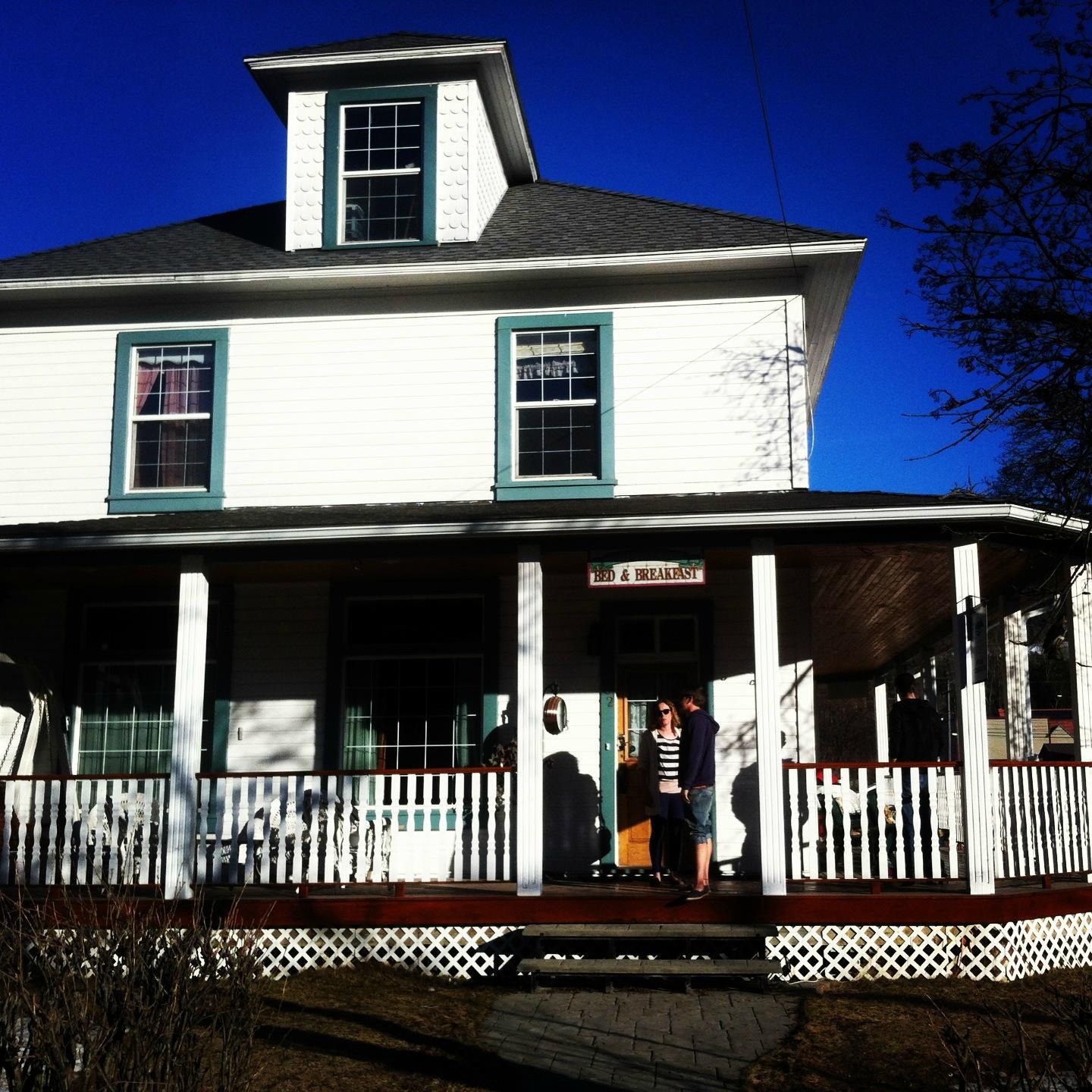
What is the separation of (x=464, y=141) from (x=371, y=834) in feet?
24.0

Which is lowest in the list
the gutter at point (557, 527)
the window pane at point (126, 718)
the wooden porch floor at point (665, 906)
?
the wooden porch floor at point (665, 906)

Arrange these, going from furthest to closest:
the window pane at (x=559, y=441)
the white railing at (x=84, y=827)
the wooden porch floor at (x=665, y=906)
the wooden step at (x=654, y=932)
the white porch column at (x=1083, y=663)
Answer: the window pane at (x=559, y=441) → the white porch column at (x=1083, y=663) → the white railing at (x=84, y=827) → the wooden porch floor at (x=665, y=906) → the wooden step at (x=654, y=932)

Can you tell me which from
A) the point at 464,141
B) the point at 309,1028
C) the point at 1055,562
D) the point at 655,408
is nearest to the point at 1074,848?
the point at 1055,562

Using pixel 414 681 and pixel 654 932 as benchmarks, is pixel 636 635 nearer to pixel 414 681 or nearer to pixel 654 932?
pixel 414 681

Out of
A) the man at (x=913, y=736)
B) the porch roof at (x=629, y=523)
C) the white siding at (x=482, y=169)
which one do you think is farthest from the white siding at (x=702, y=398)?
the man at (x=913, y=736)

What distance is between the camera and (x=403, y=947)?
35.2ft

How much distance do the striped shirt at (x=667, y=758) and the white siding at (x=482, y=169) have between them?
229 inches

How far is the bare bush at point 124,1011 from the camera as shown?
499 centimetres

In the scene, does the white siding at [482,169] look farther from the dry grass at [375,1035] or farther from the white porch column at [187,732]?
the dry grass at [375,1035]

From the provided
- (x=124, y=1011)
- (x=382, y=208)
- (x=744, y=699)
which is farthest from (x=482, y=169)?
(x=124, y=1011)

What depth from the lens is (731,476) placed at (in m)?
12.8

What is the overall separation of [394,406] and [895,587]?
538cm

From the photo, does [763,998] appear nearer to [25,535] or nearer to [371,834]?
[371,834]

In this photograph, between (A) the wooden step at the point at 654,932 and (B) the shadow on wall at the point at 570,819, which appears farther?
(B) the shadow on wall at the point at 570,819
